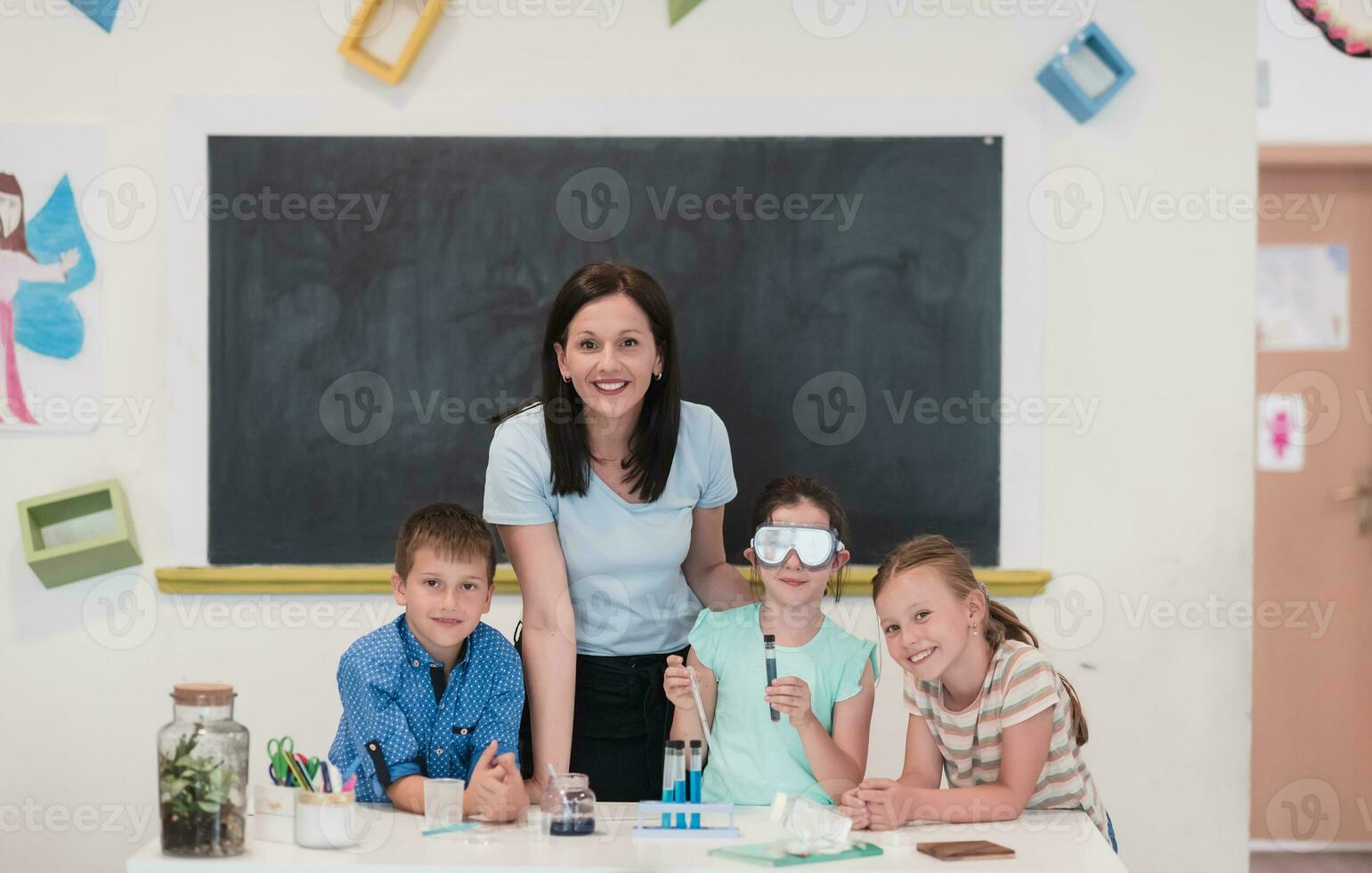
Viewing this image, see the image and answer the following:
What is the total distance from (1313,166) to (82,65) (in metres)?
3.44

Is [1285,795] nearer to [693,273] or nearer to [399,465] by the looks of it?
[693,273]

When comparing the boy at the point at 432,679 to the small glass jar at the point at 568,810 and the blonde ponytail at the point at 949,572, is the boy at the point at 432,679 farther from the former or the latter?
the blonde ponytail at the point at 949,572

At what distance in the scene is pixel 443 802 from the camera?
184cm

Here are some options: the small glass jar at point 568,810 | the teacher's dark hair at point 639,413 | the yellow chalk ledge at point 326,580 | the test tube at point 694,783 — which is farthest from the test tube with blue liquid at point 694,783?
the yellow chalk ledge at point 326,580

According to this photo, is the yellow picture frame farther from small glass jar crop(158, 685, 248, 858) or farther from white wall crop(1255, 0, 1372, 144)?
white wall crop(1255, 0, 1372, 144)

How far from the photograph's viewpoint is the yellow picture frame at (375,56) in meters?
2.85

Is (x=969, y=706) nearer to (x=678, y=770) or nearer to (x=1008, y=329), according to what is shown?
(x=678, y=770)

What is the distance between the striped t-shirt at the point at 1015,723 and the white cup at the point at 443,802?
79cm

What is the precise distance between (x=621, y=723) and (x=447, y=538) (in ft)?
1.62

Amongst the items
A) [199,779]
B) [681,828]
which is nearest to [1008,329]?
[681,828]

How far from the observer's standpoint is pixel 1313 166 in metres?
3.83

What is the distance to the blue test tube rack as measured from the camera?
1.79m

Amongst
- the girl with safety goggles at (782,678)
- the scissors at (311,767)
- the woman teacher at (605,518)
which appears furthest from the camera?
the woman teacher at (605,518)

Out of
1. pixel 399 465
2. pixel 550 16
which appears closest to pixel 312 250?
pixel 399 465
